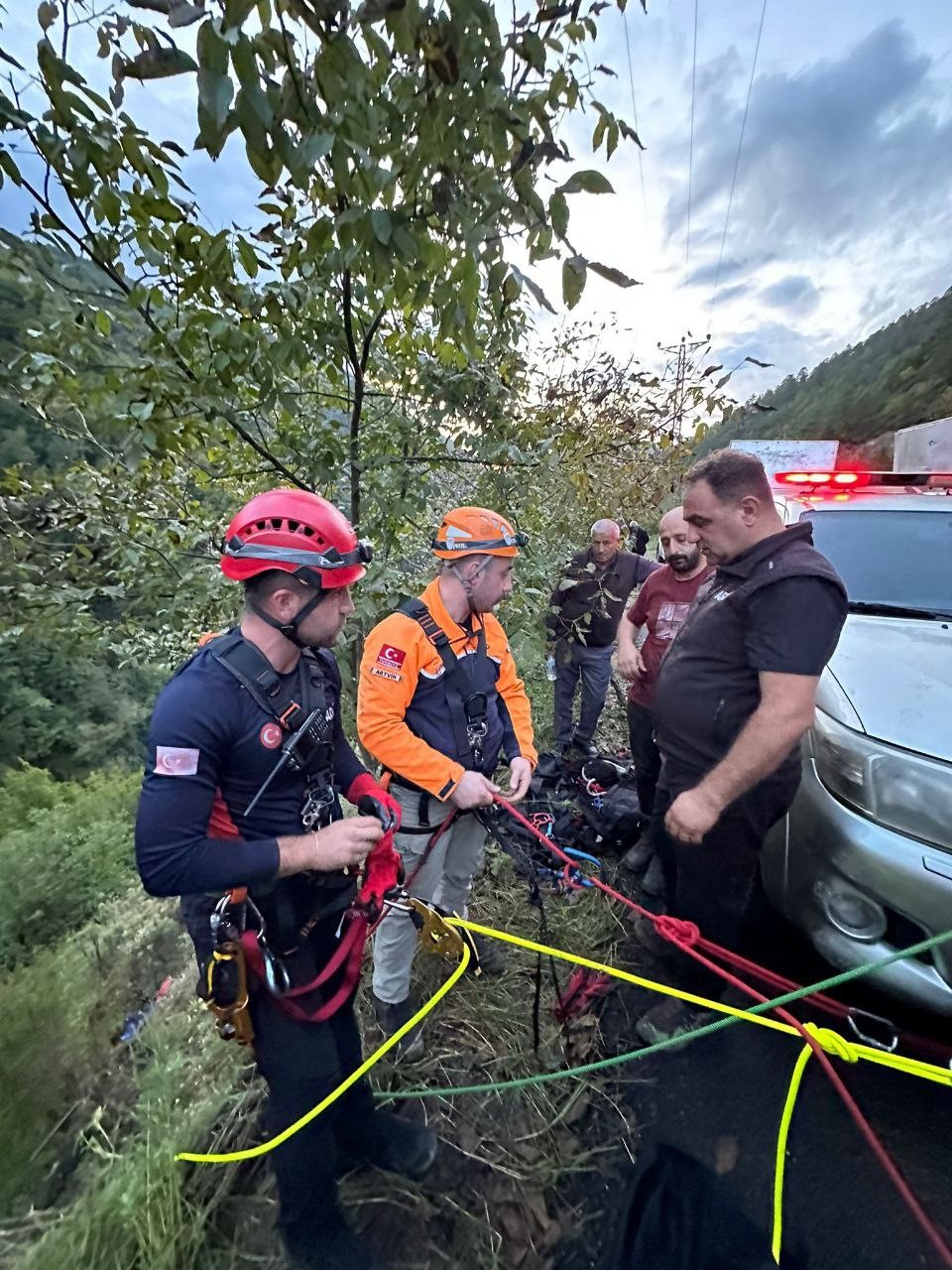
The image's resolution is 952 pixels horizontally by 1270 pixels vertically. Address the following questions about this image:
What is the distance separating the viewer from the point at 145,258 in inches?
68.5

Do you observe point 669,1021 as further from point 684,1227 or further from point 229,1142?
point 229,1142

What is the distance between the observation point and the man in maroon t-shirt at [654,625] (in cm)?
362

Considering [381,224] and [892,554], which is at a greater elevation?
[381,224]

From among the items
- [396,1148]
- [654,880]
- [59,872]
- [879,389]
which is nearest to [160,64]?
[396,1148]

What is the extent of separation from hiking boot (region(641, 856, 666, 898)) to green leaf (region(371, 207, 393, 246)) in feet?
10.8

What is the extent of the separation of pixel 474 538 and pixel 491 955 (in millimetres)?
1984

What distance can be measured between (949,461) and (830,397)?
167 feet

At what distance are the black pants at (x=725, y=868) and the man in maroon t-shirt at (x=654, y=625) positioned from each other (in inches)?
42.1

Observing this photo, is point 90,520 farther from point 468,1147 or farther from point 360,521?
point 468,1147

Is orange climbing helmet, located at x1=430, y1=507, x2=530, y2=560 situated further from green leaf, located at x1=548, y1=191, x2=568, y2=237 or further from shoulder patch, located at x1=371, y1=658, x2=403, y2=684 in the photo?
green leaf, located at x1=548, y1=191, x2=568, y2=237

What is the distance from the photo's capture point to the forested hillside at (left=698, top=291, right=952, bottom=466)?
3531 centimetres

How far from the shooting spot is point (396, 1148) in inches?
74.4

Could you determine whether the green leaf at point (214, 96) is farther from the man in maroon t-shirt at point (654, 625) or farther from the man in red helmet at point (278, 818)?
the man in maroon t-shirt at point (654, 625)

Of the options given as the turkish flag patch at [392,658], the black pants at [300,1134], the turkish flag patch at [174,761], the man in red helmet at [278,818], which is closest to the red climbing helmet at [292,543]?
the man in red helmet at [278,818]
